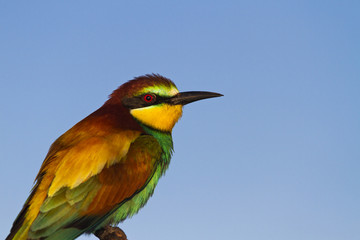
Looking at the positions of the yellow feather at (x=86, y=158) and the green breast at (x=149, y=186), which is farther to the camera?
the green breast at (x=149, y=186)

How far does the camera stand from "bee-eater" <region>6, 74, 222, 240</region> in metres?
3.42

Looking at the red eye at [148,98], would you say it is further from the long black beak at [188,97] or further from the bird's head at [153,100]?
the long black beak at [188,97]

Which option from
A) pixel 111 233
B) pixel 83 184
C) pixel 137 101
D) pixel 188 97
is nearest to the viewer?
pixel 83 184

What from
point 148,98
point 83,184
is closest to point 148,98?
point 148,98

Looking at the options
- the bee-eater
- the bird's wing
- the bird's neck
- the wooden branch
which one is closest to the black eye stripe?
the bee-eater

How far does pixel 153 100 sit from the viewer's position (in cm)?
404

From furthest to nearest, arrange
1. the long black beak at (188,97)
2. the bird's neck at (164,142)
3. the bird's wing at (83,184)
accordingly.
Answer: the long black beak at (188,97)
the bird's neck at (164,142)
the bird's wing at (83,184)

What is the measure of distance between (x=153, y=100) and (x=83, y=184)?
0.90 metres

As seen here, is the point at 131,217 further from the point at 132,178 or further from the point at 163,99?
the point at 163,99

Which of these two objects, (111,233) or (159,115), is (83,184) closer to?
(111,233)

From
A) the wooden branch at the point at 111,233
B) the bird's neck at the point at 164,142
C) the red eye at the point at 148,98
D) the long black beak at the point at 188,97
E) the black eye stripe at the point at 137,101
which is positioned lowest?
the wooden branch at the point at 111,233

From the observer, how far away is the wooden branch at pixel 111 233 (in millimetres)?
3658

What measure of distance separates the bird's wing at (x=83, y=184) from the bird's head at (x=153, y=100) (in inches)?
12.3

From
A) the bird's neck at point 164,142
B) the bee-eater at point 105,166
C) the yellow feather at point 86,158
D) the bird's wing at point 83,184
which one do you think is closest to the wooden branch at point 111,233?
the bee-eater at point 105,166
